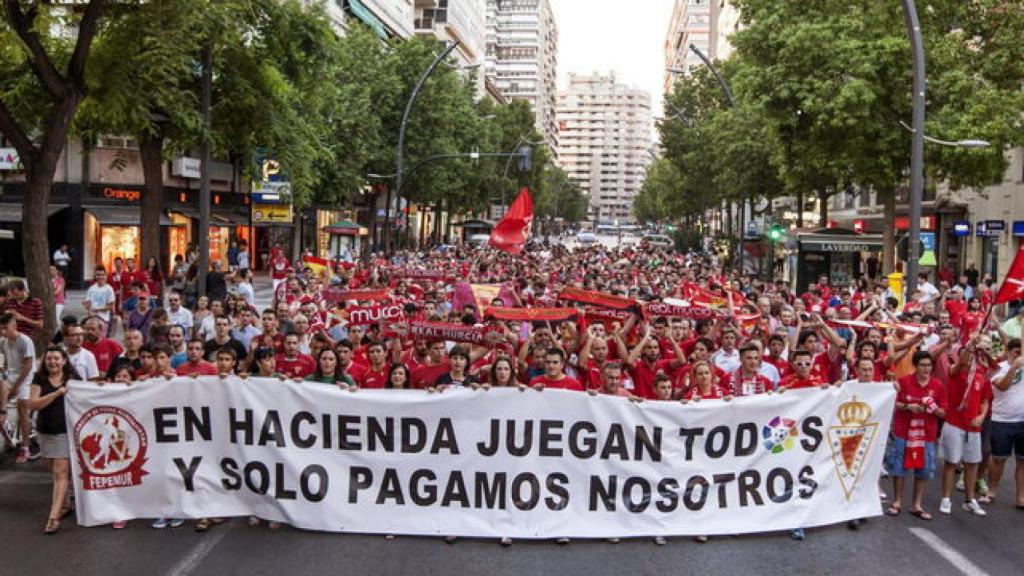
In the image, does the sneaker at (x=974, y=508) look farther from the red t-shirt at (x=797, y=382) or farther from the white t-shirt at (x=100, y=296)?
the white t-shirt at (x=100, y=296)

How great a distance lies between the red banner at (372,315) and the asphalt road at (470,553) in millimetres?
4551

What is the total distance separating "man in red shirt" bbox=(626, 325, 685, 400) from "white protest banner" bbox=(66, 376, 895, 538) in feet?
5.87

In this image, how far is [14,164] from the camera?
28.9 meters

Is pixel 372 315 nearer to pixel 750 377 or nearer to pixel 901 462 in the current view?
pixel 750 377

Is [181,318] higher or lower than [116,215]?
lower

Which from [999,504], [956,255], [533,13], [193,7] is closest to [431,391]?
[999,504]

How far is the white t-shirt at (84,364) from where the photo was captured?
9992 mm

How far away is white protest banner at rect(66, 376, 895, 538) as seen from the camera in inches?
321

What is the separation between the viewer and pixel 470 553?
7.85 m

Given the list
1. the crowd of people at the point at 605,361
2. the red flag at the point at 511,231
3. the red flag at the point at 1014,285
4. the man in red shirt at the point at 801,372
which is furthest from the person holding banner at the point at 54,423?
the red flag at the point at 511,231

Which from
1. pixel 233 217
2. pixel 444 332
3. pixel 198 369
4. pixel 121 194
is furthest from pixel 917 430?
pixel 233 217

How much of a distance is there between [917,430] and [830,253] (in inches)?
892

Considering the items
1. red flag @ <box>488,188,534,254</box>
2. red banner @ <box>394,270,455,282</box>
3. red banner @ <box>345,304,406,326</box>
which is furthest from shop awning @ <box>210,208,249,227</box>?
red banner @ <box>345,304,406,326</box>

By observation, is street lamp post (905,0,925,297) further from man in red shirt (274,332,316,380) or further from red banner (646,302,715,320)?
man in red shirt (274,332,316,380)
